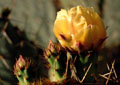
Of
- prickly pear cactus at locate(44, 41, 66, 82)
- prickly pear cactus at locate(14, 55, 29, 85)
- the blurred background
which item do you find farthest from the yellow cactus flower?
the blurred background

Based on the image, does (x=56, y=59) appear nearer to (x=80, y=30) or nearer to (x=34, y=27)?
(x=80, y=30)

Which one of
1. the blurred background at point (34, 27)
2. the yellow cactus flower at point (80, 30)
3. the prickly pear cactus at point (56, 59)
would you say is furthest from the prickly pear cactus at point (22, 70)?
the blurred background at point (34, 27)

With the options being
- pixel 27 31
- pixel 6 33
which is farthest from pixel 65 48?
pixel 27 31

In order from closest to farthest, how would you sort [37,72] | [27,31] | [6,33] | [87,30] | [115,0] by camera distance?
[87,30]
[37,72]
[6,33]
[27,31]
[115,0]

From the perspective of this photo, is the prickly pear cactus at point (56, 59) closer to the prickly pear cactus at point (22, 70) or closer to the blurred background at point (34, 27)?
the prickly pear cactus at point (22, 70)

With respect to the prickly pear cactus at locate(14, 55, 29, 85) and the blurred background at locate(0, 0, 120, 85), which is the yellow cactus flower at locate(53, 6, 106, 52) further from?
the blurred background at locate(0, 0, 120, 85)

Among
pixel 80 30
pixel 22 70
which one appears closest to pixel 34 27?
pixel 22 70

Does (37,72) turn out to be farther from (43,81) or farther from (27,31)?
(27,31)

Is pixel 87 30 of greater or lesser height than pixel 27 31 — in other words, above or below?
above
